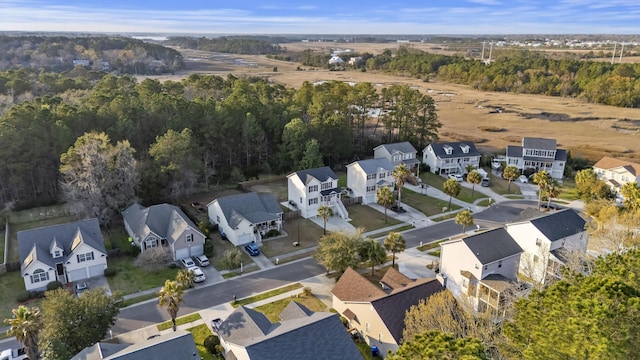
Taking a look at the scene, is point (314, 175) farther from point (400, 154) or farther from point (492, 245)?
point (492, 245)

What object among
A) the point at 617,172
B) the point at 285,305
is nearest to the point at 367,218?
the point at 285,305

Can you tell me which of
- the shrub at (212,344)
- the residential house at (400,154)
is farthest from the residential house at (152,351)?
the residential house at (400,154)

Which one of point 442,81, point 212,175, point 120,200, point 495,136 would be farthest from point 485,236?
point 442,81

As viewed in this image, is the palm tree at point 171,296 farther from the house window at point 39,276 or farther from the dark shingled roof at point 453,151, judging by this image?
the dark shingled roof at point 453,151

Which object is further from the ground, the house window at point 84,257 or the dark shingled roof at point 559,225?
the dark shingled roof at point 559,225

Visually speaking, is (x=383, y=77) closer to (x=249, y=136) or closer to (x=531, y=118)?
(x=531, y=118)

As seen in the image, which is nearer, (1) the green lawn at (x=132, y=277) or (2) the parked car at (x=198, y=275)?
(1) the green lawn at (x=132, y=277)
